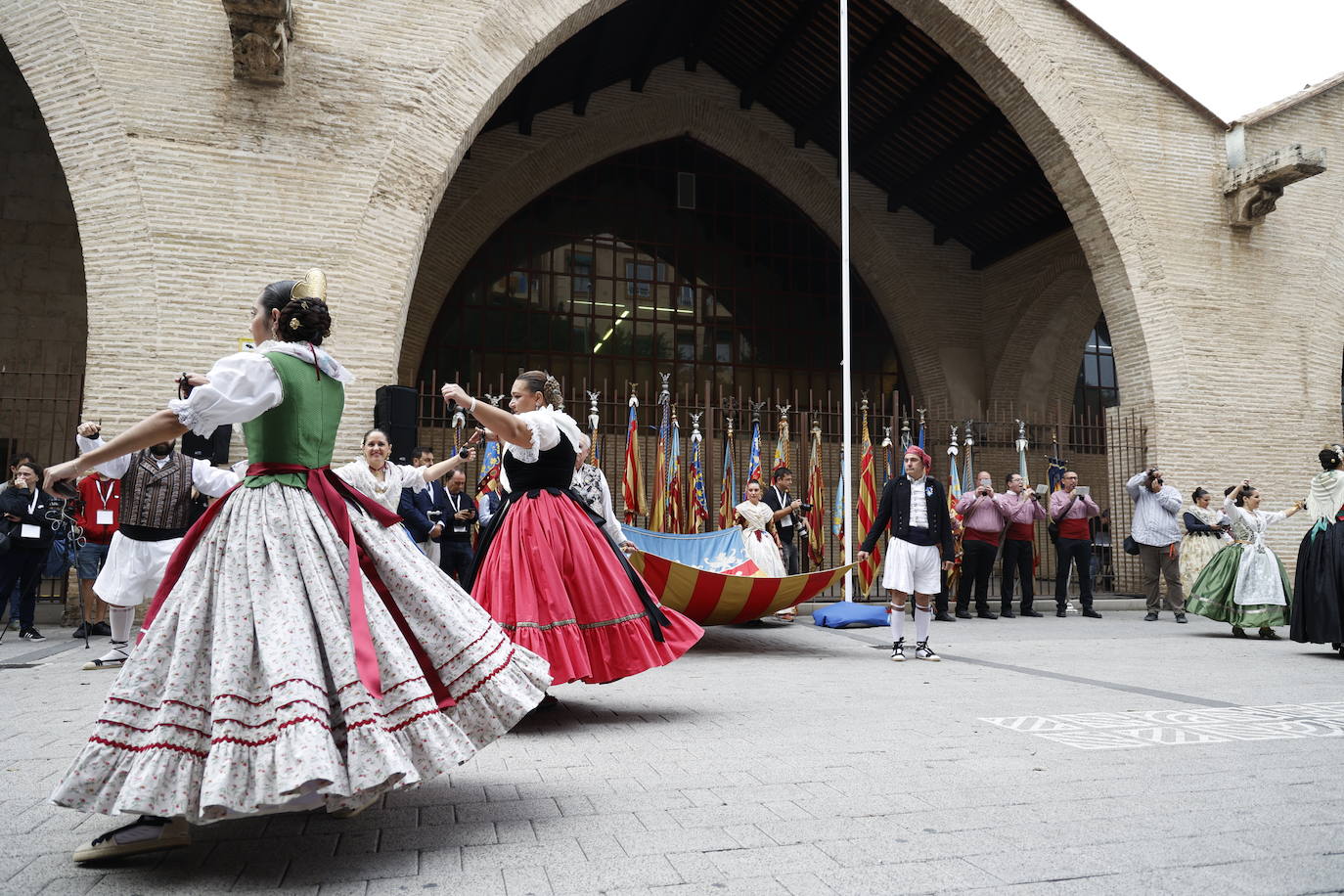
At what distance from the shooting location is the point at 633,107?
17719 millimetres

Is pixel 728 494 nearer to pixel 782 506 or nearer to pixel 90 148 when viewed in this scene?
pixel 782 506

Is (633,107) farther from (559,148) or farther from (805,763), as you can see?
(805,763)

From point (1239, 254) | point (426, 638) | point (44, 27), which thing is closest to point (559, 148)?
point (44, 27)

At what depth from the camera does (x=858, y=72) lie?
16188mm

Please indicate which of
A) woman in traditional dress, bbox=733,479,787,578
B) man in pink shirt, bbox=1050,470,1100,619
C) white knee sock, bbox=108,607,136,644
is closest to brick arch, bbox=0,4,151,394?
white knee sock, bbox=108,607,136,644

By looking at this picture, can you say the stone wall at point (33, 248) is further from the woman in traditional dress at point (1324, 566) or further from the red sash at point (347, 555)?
the woman in traditional dress at point (1324, 566)

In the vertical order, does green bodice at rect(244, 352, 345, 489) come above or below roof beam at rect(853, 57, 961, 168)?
below

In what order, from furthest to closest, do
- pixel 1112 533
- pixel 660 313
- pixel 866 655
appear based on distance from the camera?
1. pixel 660 313
2. pixel 1112 533
3. pixel 866 655

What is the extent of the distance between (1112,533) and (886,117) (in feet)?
27.7

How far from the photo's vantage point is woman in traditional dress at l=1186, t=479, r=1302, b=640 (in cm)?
882

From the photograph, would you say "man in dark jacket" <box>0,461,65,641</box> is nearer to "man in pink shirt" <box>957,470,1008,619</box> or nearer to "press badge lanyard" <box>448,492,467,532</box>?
"press badge lanyard" <box>448,492,467,532</box>

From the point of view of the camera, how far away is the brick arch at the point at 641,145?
16.5m

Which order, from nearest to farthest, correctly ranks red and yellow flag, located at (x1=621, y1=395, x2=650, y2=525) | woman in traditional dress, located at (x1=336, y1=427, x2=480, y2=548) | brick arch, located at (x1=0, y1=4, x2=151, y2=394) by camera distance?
woman in traditional dress, located at (x1=336, y1=427, x2=480, y2=548) < brick arch, located at (x1=0, y1=4, x2=151, y2=394) < red and yellow flag, located at (x1=621, y1=395, x2=650, y2=525)

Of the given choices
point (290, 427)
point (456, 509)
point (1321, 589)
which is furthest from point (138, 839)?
point (1321, 589)
